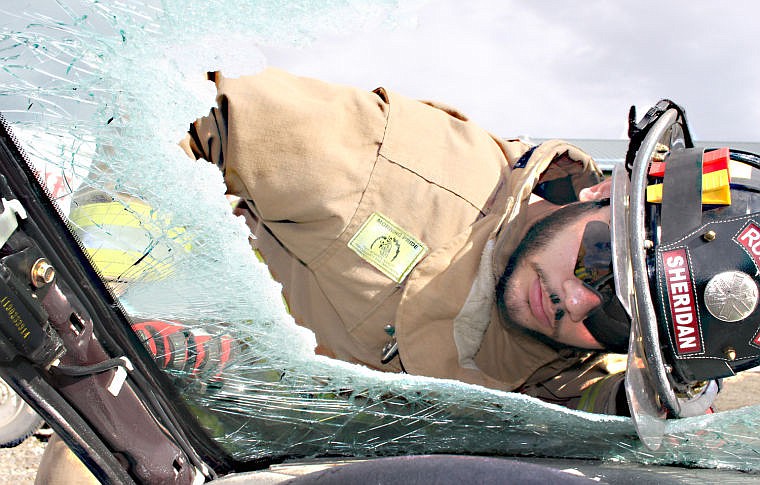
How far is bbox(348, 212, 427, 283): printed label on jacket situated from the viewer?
5.55 feet

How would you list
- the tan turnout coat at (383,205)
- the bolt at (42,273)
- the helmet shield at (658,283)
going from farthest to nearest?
the tan turnout coat at (383,205) < the helmet shield at (658,283) < the bolt at (42,273)

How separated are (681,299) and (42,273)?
4.67 feet

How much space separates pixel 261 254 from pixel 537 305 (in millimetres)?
930

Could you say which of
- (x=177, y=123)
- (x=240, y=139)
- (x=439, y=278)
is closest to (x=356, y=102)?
(x=240, y=139)

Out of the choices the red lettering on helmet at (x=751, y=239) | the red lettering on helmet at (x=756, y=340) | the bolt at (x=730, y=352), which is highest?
the red lettering on helmet at (x=751, y=239)

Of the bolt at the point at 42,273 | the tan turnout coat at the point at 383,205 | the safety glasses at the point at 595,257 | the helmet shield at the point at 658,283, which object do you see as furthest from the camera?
the safety glasses at the point at 595,257

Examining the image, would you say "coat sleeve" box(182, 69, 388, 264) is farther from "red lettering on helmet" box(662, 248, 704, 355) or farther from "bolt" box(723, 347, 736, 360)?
"bolt" box(723, 347, 736, 360)

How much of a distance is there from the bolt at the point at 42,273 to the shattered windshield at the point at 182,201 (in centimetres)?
7

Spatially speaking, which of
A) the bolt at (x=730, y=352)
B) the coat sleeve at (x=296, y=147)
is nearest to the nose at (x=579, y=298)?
the bolt at (x=730, y=352)

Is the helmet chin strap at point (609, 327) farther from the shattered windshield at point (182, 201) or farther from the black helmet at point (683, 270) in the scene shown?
the shattered windshield at point (182, 201)

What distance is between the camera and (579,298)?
5.72 feet

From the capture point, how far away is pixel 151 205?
1.03 m

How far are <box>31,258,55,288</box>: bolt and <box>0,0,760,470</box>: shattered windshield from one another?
72 mm

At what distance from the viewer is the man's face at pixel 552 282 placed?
1746 mm
